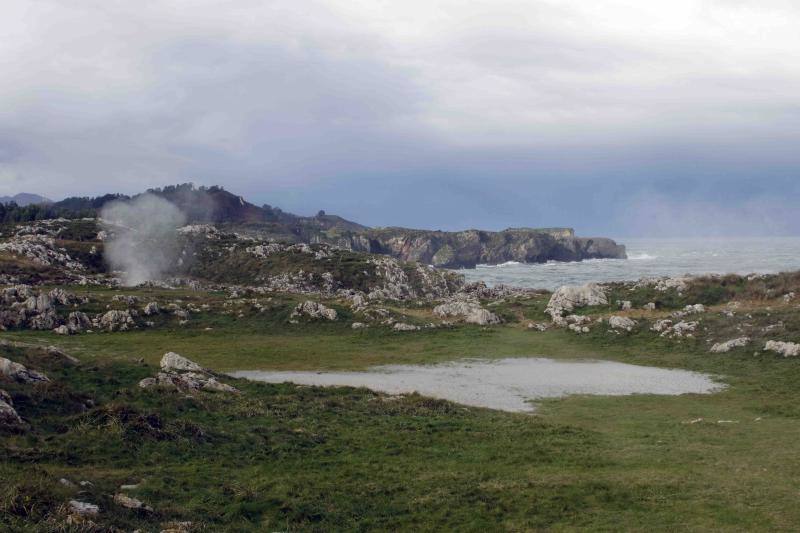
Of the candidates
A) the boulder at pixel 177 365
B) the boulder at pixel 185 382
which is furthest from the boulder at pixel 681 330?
the boulder at pixel 177 365

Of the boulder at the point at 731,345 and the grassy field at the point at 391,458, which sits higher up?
the boulder at the point at 731,345

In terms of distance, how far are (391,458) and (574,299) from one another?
5599cm

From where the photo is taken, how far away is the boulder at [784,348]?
4525cm

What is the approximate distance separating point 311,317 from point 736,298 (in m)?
51.6

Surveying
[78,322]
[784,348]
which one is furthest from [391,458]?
[78,322]

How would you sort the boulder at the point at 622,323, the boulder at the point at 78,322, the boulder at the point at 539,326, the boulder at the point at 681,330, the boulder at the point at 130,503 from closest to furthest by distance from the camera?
the boulder at the point at 130,503, the boulder at the point at 681,330, the boulder at the point at 622,323, the boulder at the point at 78,322, the boulder at the point at 539,326

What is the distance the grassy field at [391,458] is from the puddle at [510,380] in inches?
109

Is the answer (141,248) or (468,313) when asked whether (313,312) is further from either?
(141,248)

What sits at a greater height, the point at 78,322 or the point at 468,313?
the point at 468,313

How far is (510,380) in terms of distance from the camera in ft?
152

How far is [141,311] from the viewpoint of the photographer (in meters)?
70.4

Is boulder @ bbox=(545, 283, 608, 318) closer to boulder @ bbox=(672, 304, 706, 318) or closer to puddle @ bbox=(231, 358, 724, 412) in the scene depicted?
boulder @ bbox=(672, 304, 706, 318)

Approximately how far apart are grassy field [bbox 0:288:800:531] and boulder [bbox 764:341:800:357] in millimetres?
3464

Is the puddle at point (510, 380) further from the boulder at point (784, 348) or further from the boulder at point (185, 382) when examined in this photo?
A: the boulder at point (185, 382)
